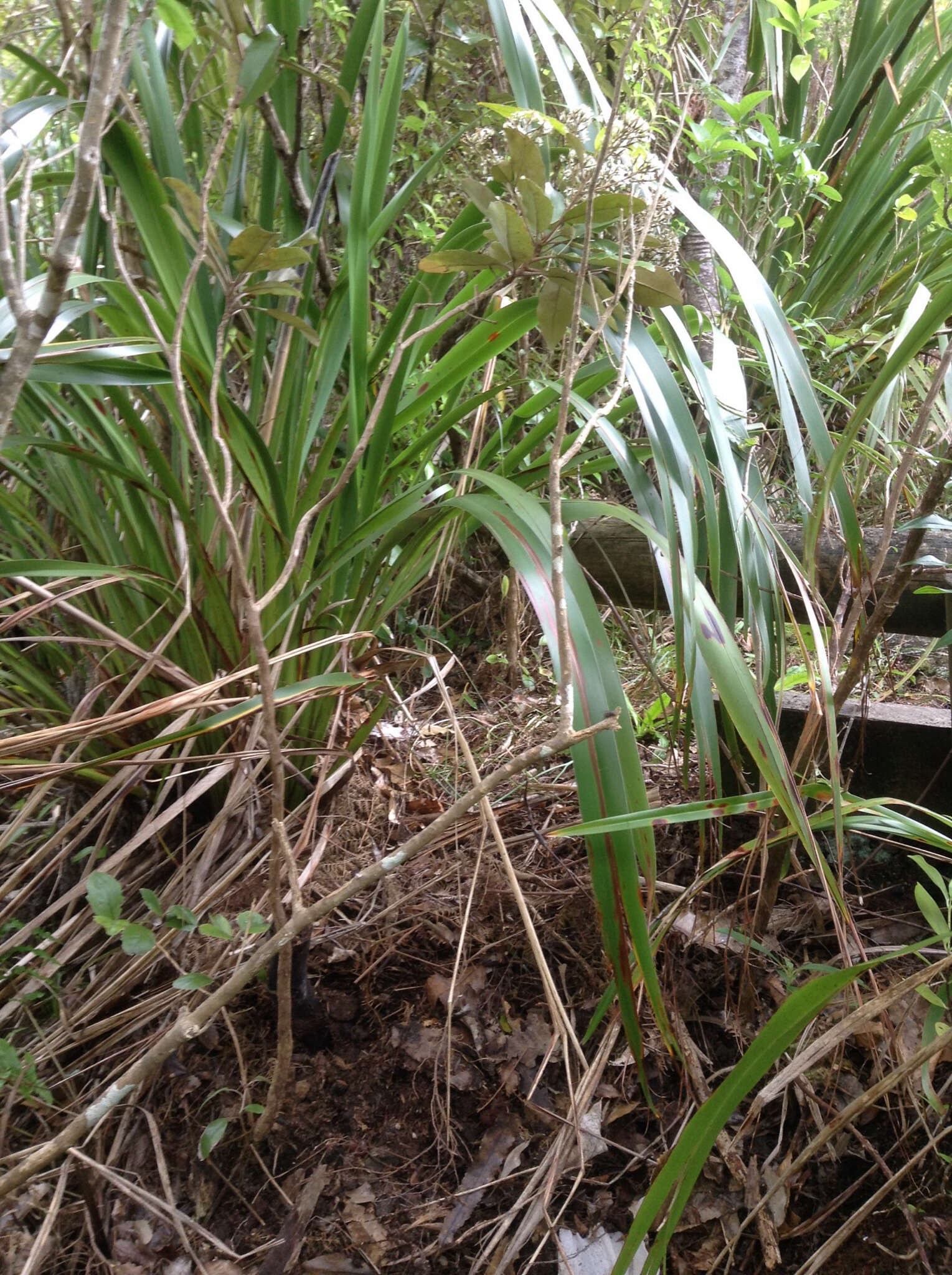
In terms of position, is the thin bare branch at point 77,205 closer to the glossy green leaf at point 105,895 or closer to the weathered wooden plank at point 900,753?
the glossy green leaf at point 105,895

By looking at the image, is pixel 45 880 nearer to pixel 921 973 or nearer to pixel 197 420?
pixel 197 420

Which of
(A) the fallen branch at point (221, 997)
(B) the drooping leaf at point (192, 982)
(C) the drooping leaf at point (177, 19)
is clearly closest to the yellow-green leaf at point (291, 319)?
(C) the drooping leaf at point (177, 19)

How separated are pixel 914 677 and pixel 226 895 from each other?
1.40m

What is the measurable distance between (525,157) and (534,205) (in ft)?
0.11

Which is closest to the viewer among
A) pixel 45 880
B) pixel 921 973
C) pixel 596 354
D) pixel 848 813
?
pixel 921 973

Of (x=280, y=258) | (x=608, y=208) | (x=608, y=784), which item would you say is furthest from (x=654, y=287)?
(x=608, y=784)

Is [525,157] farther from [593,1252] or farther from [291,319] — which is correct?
[593,1252]

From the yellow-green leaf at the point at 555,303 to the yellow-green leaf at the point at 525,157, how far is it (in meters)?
0.07

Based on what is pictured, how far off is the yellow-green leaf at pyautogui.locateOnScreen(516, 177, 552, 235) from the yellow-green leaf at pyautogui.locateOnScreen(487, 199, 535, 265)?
11 mm

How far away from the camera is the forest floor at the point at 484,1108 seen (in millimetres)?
625

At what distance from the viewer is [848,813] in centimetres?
67

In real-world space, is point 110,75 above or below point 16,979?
above

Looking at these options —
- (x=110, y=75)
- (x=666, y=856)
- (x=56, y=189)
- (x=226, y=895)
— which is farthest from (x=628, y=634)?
(x=56, y=189)

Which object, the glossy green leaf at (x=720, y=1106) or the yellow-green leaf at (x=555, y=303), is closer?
the glossy green leaf at (x=720, y=1106)
